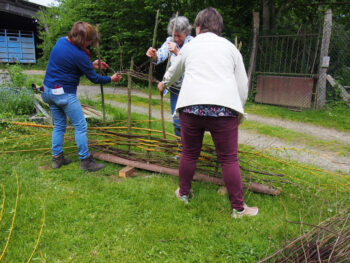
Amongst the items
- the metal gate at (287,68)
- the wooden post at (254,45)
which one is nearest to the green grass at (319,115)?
the metal gate at (287,68)

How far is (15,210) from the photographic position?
2.46 meters

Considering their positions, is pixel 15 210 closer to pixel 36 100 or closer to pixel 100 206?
pixel 100 206

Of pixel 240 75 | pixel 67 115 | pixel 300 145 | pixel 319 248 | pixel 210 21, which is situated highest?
pixel 210 21

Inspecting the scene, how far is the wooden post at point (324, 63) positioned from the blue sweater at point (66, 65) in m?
6.38

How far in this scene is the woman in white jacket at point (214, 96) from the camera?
2.23 metres

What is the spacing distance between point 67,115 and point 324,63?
21.8 ft

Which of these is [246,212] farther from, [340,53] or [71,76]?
[340,53]

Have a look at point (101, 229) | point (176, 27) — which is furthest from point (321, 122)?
point (101, 229)

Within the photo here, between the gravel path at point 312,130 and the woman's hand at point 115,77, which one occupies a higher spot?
the woman's hand at point 115,77

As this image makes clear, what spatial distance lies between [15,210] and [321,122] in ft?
20.3

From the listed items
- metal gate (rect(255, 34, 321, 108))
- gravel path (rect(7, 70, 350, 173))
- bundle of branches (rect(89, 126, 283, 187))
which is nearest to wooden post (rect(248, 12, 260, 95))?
metal gate (rect(255, 34, 321, 108))

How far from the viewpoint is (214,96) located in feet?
7.19

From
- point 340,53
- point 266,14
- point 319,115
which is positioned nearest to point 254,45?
point 266,14

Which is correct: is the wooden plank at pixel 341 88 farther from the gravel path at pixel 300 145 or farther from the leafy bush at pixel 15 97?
the leafy bush at pixel 15 97
